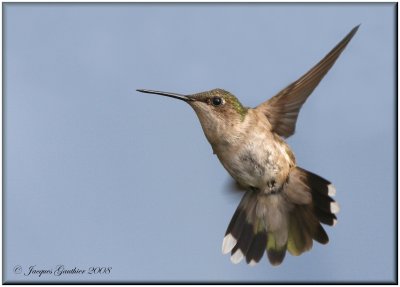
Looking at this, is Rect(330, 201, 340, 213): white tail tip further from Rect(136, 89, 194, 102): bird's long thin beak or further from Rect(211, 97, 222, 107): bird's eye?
Rect(136, 89, 194, 102): bird's long thin beak

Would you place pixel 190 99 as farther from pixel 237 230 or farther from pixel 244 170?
pixel 237 230

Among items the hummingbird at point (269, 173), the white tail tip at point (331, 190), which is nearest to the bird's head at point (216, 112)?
the hummingbird at point (269, 173)

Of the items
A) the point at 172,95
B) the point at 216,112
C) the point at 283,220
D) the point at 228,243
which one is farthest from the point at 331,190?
the point at 172,95

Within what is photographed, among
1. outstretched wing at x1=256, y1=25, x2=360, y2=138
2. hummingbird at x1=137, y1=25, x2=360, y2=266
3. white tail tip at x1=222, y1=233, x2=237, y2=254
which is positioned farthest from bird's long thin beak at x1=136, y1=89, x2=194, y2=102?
white tail tip at x1=222, y1=233, x2=237, y2=254

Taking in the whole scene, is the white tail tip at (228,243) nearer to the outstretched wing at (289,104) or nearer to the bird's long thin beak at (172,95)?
the outstretched wing at (289,104)

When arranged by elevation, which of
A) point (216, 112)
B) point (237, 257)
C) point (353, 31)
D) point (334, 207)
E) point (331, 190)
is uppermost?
point (353, 31)

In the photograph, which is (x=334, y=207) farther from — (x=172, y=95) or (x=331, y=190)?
(x=172, y=95)

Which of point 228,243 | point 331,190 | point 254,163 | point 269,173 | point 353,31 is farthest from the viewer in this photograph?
point 228,243

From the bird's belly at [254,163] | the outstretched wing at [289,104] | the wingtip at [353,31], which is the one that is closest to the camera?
the wingtip at [353,31]
